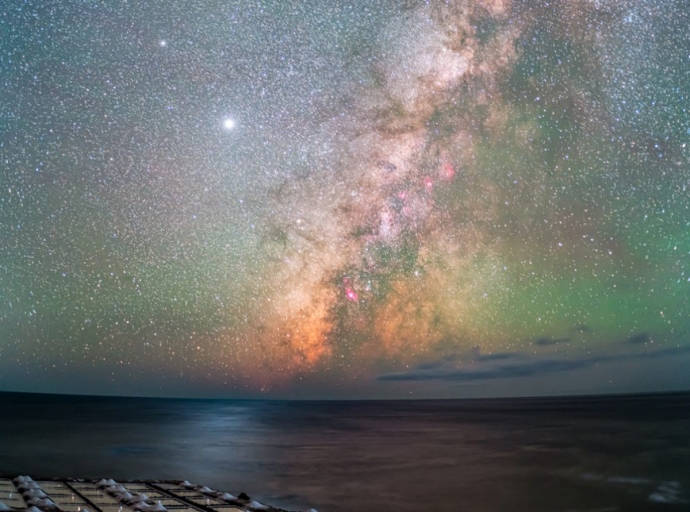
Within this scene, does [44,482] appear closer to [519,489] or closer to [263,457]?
[519,489]

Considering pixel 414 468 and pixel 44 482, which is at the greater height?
pixel 44 482

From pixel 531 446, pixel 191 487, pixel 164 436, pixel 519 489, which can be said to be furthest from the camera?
pixel 164 436

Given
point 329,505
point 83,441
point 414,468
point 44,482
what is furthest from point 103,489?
point 83,441

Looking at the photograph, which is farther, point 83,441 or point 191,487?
point 83,441

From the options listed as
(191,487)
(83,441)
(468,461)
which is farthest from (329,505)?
(83,441)

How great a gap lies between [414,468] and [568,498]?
10866mm

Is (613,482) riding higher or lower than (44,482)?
lower

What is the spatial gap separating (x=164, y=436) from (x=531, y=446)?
122 ft

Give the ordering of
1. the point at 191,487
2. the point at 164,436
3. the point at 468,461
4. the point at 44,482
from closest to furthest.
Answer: the point at 44,482, the point at 191,487, the point at 468,461, the point at 164,436

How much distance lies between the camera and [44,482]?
1485 centimetres

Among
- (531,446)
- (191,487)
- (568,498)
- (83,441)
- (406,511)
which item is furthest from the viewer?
(83,441)

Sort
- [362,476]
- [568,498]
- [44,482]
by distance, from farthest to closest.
A: 1. [362,476]
2. [568,498]
3. [44,482]

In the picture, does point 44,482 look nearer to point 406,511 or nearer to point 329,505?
point 329,505

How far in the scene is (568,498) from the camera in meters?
23.7
